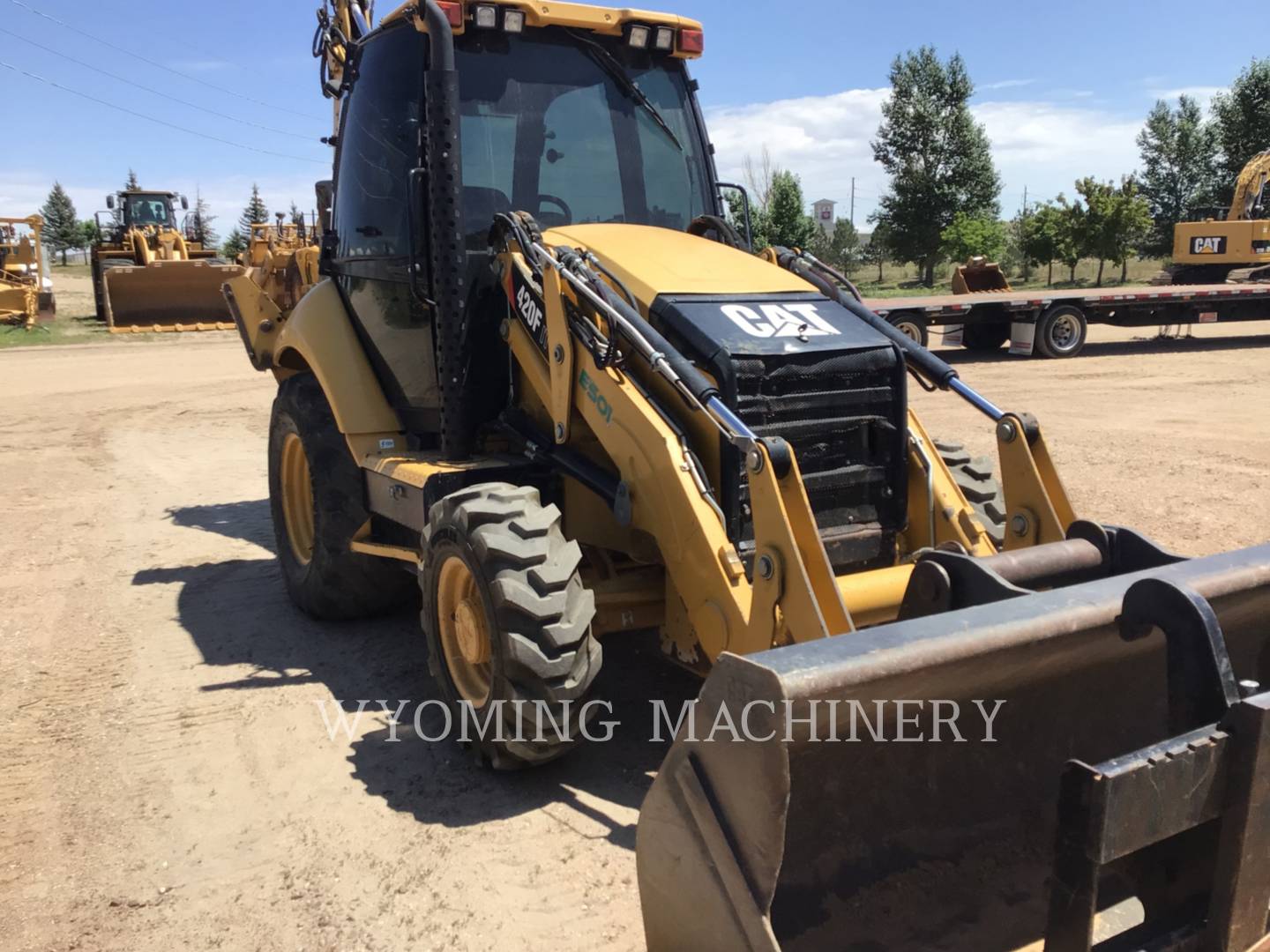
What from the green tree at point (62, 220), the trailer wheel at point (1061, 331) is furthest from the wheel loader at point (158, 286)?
the green tree at point (62, 220)

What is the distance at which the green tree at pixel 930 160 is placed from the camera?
4128 cm

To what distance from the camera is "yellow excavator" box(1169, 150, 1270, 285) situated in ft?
80.6

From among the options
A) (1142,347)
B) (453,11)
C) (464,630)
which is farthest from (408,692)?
(1142,347)

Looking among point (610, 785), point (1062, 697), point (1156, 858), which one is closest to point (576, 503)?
point (610, 785)

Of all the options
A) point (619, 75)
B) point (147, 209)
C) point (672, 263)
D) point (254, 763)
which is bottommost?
point (254, 763)

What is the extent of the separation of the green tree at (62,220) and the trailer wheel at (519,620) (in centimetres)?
8285

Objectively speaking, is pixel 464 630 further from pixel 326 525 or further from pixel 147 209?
pixel 147 209

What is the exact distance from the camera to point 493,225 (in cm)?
A: 451

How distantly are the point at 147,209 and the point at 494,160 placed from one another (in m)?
31.2

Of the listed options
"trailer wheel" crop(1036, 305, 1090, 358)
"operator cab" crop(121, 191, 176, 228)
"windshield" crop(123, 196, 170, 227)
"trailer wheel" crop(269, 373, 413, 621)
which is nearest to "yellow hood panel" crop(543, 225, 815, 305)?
"trailer wheel" crop(269, 373, 413, 621)

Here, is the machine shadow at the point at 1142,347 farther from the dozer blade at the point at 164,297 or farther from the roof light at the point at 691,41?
the dozer blade at the point at 164,297

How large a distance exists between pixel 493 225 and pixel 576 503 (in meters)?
1.25

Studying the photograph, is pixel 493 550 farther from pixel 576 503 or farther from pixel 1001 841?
pixel 1001 841

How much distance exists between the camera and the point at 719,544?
3.48 meters
